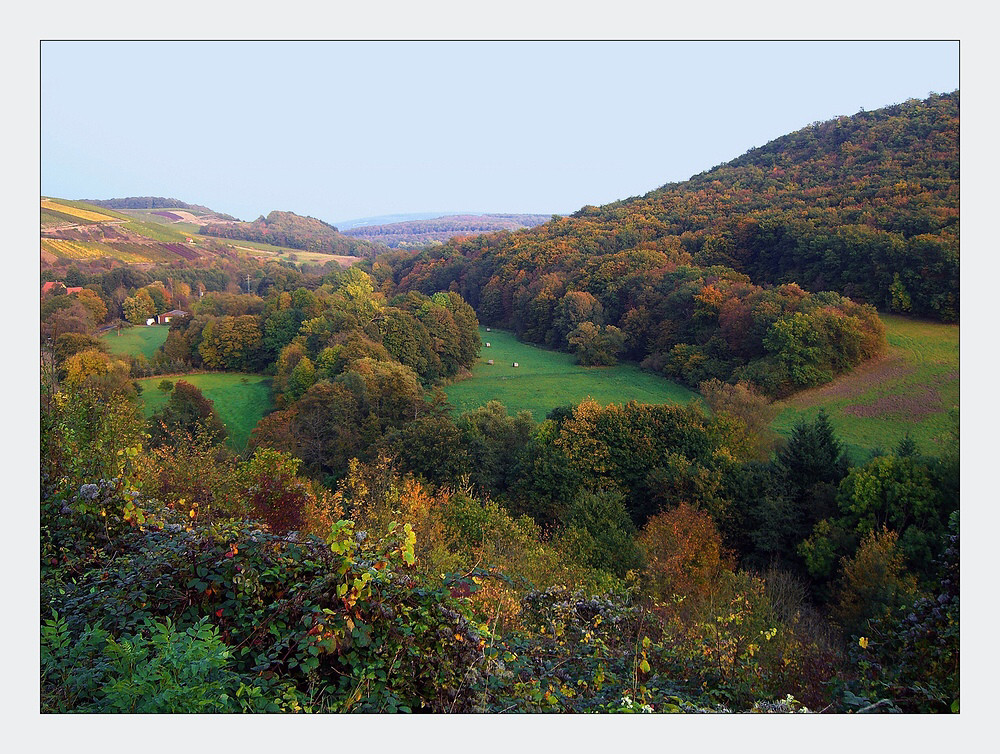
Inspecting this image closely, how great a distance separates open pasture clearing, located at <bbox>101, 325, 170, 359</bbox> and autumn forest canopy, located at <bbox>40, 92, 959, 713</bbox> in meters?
0.17

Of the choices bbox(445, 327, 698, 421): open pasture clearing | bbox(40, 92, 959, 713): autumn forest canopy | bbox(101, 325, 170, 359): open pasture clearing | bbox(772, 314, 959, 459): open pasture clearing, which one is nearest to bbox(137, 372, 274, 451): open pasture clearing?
bbox(40, 92, 959, 713): autumn forest canopy

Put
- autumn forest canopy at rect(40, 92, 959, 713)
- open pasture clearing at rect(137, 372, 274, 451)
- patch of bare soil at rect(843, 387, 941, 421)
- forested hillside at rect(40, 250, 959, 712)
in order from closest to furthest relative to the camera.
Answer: forested hillside at rect(40, 250, 959, 712) < autumn forest canopy at rect(40, 92, 959, 713) < patch of bare soil at rect(843, 387, 941, 421) < open pasture clearing at rect(137, 372, 274, 451)

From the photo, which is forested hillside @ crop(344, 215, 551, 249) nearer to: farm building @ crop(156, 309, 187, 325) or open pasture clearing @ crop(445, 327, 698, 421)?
open pasture clearing @ crop(445, 327, 698, 421)

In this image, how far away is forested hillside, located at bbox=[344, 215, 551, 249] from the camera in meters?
38.5

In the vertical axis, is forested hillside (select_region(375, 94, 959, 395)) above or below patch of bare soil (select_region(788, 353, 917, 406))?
above

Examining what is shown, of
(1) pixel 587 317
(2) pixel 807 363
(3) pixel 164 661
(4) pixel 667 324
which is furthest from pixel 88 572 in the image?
(1) pixel 587 317

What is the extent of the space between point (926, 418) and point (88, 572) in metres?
21.9

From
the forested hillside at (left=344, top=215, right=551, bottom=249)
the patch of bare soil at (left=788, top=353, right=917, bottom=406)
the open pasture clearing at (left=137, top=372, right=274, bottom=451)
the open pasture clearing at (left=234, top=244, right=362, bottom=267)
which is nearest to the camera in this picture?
the patch of bare soil at (left=788, top=353, right=917, bottom=406)

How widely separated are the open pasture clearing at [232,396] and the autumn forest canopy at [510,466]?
29 cm

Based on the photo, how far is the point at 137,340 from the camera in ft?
93.7

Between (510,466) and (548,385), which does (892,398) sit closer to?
(510,466)

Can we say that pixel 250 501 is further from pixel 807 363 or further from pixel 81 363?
pixel 807 363

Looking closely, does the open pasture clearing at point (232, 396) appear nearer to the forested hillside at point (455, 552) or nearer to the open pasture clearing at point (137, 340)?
the forested hillside at point (455, 552)

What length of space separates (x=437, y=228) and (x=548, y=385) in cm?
A: 1914
